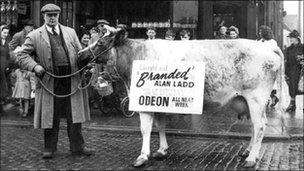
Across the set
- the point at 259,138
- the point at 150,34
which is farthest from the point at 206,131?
the point at 150,34

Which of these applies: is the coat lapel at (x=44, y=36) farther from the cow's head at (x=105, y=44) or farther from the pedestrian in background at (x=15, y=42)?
the pedestrian in background at (x=15, y=42)

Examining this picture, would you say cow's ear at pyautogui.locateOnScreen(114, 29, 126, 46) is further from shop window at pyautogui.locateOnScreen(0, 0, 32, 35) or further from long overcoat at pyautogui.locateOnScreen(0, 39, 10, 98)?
shop window at pyautogui.locateOnScreen(0, 0, 32, 35)

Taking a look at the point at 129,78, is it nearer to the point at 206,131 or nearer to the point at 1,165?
the point at 1,165

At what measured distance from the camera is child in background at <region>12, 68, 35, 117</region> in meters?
12.7

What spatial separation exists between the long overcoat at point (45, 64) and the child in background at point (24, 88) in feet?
15.4

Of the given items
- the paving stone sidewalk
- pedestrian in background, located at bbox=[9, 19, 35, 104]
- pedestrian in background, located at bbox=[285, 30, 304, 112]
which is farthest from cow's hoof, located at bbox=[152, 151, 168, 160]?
pedestrian in background, located at bbox=[285, 30, 304, 112]

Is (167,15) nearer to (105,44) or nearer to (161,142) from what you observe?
(161,142)

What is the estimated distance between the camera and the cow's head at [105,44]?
7.73m

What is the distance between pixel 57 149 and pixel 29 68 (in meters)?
1.60

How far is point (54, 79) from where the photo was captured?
8031 mm

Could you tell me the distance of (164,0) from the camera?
60.0 ft

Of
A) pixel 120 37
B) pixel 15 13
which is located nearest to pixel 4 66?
pixel 15 13

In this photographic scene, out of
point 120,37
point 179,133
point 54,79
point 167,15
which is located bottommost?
point 179,133

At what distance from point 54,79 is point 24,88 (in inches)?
195
